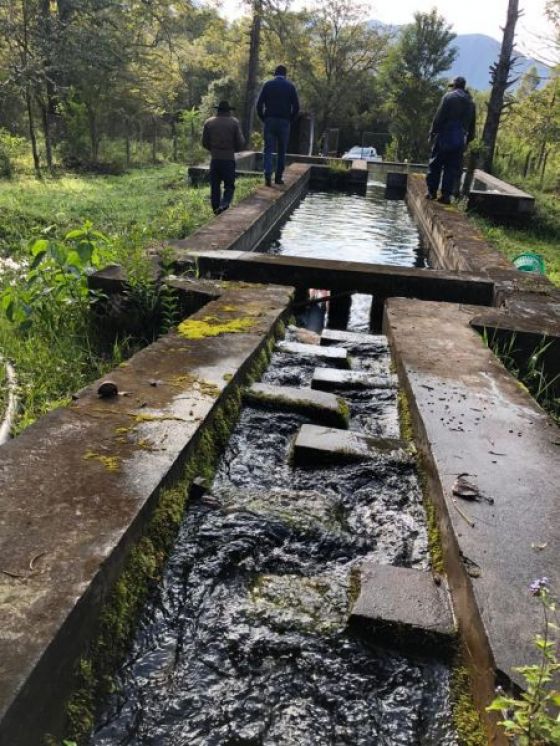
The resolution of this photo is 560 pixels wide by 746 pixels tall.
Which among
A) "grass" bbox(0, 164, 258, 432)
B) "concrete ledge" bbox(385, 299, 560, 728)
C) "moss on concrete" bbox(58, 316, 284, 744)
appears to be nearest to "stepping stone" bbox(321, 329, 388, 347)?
"concrete ledge" bbox(385, 299, 560, 728)

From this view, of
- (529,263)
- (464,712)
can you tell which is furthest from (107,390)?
(529,263)

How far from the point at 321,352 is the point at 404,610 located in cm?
241

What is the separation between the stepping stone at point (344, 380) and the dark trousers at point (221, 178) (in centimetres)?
595

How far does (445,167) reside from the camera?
32.9ft

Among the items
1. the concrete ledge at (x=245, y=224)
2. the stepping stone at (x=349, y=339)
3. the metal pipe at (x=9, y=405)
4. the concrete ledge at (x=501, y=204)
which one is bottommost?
the metal pipe at (x=9, y=405)

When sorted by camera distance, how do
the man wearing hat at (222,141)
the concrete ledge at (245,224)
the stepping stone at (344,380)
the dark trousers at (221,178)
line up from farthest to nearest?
the dark trousers at (221,178)
the man wearing hat at (222,141)
the concrete ledge at (245,224)
the stepping stone at (344,380)

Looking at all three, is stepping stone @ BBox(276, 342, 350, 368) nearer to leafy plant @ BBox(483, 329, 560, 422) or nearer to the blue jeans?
leafy plant @ BBox(483, 329, 560, 422)

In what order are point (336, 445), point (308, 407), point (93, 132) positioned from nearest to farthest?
1. point (336, 445)
2. point (308, 407)
3. point (93, 132)

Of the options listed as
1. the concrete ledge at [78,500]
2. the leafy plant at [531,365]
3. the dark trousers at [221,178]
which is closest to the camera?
the concrete ledge at [78,500]

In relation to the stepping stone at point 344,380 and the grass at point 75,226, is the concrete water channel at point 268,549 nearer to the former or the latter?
the stepping stone at point 344,380

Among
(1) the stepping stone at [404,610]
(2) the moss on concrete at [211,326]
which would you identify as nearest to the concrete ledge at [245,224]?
(2) the moss on concrete at [211,326]

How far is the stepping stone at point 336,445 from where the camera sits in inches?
106

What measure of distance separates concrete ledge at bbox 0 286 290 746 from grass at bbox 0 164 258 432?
0.73 metres

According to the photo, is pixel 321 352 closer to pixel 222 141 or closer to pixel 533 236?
pixel 222 141
